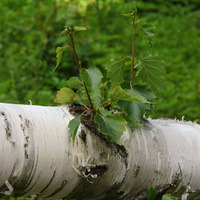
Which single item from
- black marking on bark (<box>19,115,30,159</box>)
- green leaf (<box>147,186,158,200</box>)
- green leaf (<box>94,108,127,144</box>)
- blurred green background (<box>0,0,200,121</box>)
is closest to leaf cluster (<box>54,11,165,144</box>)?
green leaf (<box>94,108,127,144</box>)

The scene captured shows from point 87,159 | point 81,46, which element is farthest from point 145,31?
point 81,46

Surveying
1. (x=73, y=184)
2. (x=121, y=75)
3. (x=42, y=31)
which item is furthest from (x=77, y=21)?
(x=73, y=184)

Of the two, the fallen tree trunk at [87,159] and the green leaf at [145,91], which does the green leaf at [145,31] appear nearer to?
the green leaf at [145,91]

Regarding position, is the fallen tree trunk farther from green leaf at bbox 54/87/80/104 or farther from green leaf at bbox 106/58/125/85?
green leaf at bbox 106/58/125/85

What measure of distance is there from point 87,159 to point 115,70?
417mm

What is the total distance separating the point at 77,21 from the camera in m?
4.58

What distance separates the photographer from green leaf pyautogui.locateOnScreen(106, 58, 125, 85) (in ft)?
4.61

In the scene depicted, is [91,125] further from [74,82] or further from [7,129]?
[7,129]

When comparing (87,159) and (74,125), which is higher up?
(74,125)

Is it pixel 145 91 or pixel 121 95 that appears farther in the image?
pixel 145 91

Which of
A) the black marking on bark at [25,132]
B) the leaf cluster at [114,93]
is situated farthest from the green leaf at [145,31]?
the black marking on bark at [25,132]

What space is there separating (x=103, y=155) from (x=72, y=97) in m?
0.25

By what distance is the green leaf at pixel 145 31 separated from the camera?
4.44ft

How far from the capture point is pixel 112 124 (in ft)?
4.00
